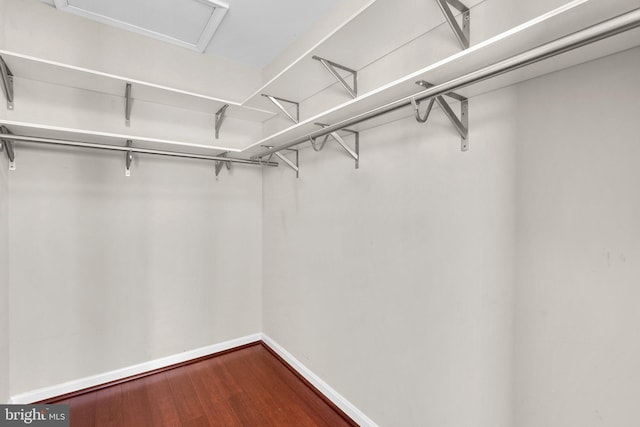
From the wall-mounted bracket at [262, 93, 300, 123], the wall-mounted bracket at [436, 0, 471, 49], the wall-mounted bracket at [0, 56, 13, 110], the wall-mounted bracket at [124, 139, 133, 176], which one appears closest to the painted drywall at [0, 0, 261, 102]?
the wall-mounted bracket at [0, 56, 13, 110]

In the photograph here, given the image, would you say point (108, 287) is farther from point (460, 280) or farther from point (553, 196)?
point (553, 196)

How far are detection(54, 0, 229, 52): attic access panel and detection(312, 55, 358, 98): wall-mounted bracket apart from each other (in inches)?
32.4

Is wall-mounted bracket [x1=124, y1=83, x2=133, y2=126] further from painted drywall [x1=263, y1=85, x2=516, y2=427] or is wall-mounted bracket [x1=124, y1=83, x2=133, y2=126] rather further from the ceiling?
painted drywall [x1=263, y1=85, x2=516, y2=427]

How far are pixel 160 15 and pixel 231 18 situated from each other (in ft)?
1.50

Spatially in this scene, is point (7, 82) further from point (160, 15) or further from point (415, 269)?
point (415, 269)

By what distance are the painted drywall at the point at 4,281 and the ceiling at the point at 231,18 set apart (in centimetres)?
113

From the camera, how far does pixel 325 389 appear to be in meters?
1.88

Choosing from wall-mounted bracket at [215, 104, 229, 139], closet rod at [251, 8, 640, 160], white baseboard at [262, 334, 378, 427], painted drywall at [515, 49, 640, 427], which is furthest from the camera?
wall-mounted bracket at [215, 104, 229, 139]

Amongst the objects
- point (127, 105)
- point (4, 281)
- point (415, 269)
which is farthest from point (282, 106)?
point (4, 281)

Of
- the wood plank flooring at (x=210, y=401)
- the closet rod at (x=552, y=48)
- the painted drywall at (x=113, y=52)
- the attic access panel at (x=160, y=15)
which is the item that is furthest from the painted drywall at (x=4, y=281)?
the closet rod at (x=552, y=48)

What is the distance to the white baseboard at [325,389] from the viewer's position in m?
1.62

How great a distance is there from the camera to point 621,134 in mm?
789

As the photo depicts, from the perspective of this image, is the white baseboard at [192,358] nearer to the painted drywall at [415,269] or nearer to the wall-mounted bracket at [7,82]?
the painted drywall at [415,269]

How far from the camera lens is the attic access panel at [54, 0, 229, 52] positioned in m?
1.72
